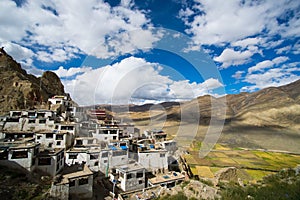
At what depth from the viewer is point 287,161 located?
119 feet

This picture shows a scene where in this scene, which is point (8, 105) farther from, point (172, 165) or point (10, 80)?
point (172, 165)

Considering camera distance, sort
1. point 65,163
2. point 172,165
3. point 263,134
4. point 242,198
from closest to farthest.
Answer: point 242,198 → point 65,163 → point 172,165 → point 263,134

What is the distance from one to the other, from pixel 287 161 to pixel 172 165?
1047 inches

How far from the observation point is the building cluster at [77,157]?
51.8 ft

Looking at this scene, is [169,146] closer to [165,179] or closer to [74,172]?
[165,179]

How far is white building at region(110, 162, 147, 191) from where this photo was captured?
18.6m

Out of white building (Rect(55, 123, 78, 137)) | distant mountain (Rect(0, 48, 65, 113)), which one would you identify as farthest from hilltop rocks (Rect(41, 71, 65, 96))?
white building (Rect(55, 123, 78, 137))

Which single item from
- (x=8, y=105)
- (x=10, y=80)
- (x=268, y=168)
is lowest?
(x=268, y=168)

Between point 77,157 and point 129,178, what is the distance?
6.55 metres

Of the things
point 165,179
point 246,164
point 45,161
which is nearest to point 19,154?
point 45,161

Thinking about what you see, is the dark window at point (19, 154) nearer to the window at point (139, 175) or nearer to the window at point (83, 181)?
the window at point (83, 181)

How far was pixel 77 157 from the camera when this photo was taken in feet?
66.9

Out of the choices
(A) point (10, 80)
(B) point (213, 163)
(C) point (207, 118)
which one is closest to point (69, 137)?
(B) point (213, 163)

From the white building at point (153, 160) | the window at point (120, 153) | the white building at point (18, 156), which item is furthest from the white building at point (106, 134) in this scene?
the white building at point (18, 156)
